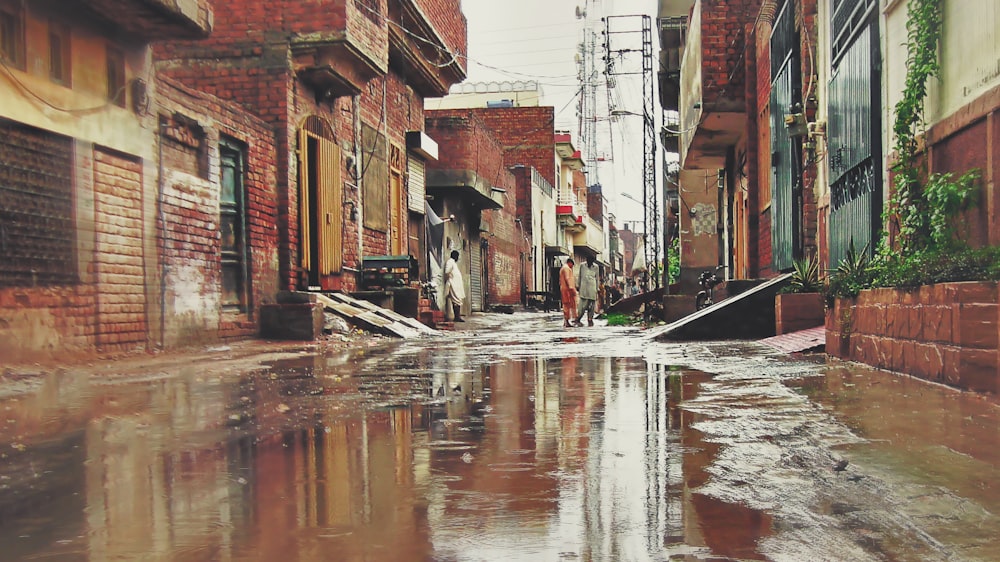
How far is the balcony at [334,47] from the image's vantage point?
44.0ft

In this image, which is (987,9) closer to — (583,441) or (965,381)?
(965,381)

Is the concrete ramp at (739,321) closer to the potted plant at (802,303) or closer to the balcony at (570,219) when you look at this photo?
the potted plant at (802,303)

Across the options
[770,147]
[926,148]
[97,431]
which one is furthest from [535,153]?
[97,431]

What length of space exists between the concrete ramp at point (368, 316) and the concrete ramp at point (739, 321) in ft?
14.0

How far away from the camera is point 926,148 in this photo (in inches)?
272

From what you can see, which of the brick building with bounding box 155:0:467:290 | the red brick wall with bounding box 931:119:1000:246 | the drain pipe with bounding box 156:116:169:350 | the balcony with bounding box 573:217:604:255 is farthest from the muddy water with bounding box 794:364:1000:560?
the balcony with bounding box 573:217:604:255

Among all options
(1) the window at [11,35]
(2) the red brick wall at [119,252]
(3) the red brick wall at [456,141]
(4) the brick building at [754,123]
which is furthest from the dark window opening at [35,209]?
(3) the red brick wall at [456,141]

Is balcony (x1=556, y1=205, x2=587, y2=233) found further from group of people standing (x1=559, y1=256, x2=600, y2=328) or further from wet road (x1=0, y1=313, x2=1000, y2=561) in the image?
wet road (x1=0, y1=313, x2=1000, y2=561)

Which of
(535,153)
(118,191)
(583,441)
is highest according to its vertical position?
(535,153)

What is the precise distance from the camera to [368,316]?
13000 millimetres

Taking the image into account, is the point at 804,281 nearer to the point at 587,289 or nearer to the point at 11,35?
the point at 11,35

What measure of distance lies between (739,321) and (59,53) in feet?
27.2

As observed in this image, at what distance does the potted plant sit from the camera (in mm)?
9984

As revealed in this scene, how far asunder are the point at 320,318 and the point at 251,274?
118 cm
